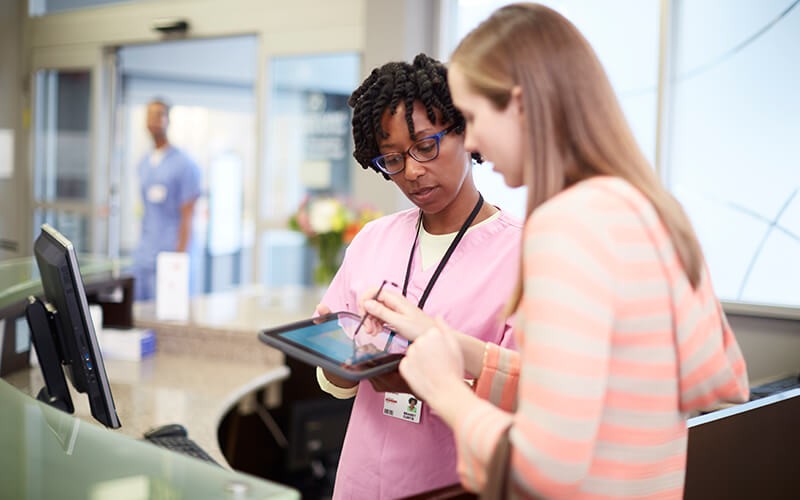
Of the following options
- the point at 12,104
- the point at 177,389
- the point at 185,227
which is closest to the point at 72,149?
the point at 12,104

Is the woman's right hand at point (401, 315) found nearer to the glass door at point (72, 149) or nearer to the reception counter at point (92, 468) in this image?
the reception counter at point (92, 468)

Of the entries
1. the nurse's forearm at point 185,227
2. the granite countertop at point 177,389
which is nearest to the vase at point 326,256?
the granite countertop at point 177,389

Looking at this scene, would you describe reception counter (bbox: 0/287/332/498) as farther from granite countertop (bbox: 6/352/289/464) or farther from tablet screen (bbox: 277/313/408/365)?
tablet screen (bbox: 277/313/408/365)

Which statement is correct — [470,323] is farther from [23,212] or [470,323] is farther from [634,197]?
[23,212]

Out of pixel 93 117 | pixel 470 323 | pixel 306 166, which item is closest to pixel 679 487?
pixel 470 323

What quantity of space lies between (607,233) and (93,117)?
5862 millimetres

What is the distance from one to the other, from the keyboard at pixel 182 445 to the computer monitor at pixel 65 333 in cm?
25

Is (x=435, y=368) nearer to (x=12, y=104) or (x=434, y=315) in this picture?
(x=434, y=315)

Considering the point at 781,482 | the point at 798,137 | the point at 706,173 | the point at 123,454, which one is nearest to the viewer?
the point at 123,454

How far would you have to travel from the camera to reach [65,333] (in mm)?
1476

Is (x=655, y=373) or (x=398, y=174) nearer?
(x=655, y=373)

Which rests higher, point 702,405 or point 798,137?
point 798,137

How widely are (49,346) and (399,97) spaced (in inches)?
35.9

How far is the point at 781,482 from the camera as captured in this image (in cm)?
168
